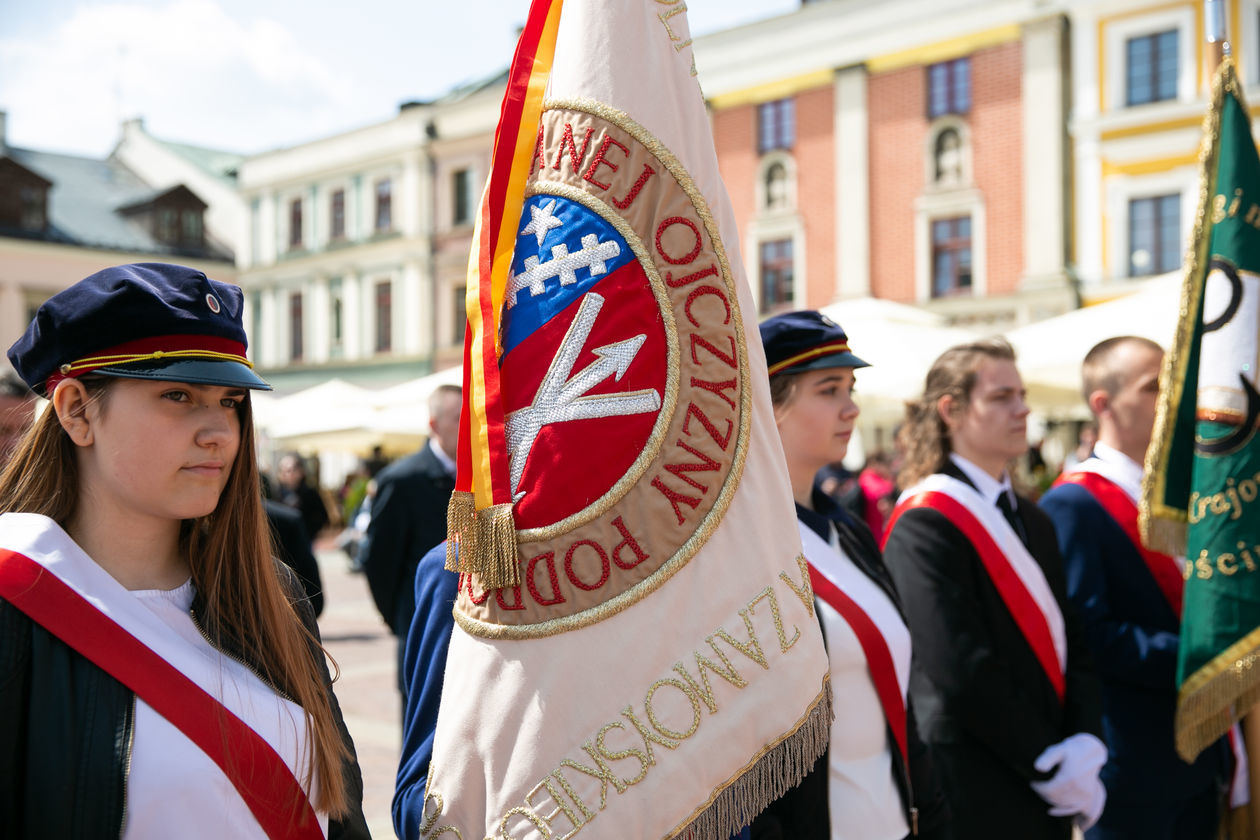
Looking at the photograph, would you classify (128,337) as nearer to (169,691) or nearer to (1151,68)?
(169,691)

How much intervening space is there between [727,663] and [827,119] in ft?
74.8

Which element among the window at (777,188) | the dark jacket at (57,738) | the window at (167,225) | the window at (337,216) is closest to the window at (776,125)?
the window at (777,188)

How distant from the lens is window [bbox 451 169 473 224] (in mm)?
29625

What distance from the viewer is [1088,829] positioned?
3361 mm

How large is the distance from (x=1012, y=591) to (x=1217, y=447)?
0.74 meters

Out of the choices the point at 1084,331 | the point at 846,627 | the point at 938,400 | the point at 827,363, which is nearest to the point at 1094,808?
the point at 846,627

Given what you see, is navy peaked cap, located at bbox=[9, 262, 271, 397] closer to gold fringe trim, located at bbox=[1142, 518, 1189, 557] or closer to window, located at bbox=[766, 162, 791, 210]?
gold fringe trim, located at bbox=[1142, 518, 1189, 557]

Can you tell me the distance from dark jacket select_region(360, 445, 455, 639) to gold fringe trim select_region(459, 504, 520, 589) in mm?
3439

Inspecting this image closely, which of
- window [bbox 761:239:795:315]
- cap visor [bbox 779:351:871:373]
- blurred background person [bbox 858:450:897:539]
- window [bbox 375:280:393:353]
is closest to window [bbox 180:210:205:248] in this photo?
window [bbox 375:280:393:353]

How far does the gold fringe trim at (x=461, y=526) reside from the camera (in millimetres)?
1776

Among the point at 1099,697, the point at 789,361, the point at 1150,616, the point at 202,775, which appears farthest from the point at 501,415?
the point at 1150,616

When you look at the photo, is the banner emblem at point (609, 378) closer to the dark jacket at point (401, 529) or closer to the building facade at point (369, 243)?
the dark jacket at point (401, 529)

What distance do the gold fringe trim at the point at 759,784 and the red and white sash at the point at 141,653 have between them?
634mm

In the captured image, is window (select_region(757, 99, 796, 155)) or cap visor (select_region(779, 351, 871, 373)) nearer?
cap visor (select_region(779, 351, 871, 373))
